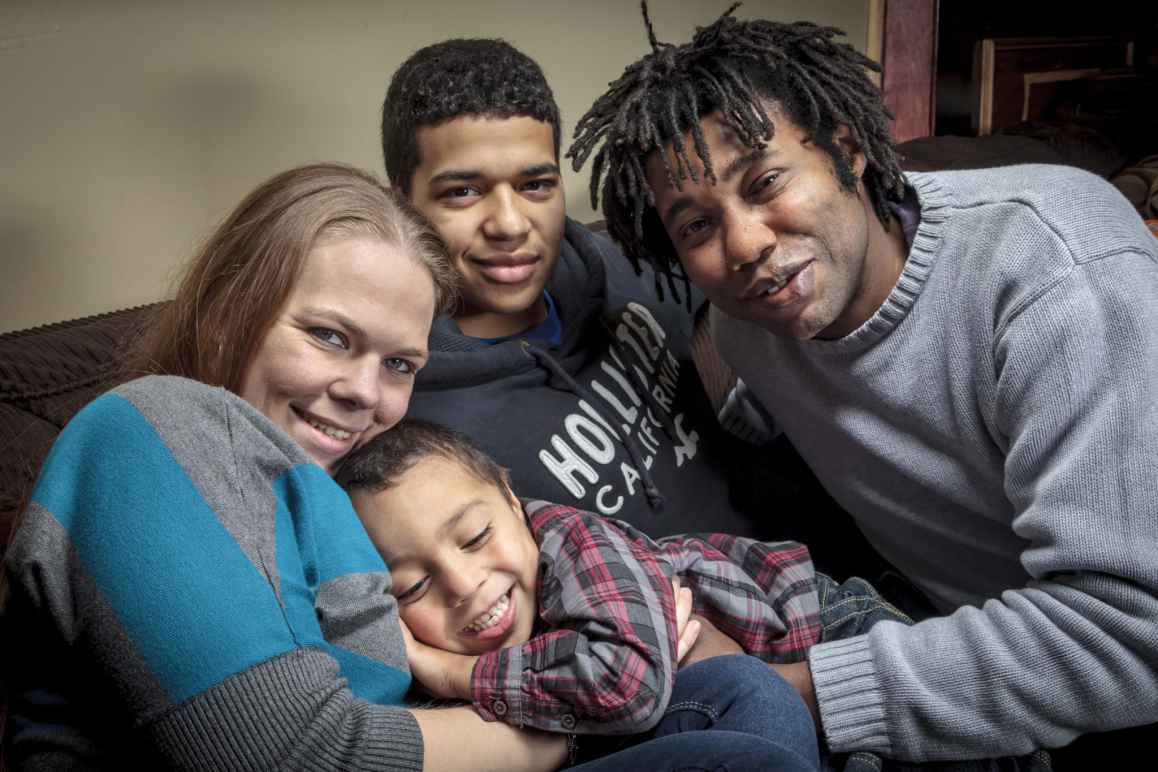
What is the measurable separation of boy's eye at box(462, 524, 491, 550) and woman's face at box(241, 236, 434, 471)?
0.18 m

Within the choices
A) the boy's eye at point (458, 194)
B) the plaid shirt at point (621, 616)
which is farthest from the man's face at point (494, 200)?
the plaid shirt at point (621, 616)

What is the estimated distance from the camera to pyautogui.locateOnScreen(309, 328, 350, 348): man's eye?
1.12 meters

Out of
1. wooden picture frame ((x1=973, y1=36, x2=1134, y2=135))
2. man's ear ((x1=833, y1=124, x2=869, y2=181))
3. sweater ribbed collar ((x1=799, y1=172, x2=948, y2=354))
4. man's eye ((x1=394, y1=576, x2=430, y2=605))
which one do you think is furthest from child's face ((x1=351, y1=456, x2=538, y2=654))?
wooden picture frame ((x1=973, y1=36, x2=1134, y2=135))

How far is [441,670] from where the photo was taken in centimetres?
115

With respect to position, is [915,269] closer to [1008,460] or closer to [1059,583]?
[1008,460]

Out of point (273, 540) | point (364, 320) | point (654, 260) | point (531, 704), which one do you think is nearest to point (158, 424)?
point (273, 540)

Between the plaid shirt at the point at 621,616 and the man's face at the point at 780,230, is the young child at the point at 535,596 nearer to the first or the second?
the plaid shirt at the point at 621,616

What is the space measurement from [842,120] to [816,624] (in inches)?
26.1

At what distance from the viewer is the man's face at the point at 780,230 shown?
4.09ft

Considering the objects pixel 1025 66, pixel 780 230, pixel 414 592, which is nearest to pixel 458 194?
pixel 780 230

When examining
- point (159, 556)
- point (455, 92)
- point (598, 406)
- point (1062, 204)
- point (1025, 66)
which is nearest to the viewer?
point (159, 556)

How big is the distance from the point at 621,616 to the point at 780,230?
51cm

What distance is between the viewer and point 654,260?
1.52 m

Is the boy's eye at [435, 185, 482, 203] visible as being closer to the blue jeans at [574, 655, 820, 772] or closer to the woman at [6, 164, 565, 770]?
the woman at [6, 164, 565, 770]
